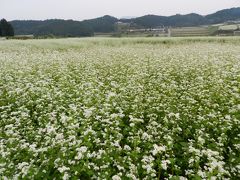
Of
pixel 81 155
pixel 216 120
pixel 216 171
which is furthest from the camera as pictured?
pixel 216 120

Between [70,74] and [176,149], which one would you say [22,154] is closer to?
[176,149]

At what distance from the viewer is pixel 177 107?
892cm

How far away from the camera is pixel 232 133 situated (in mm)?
7605

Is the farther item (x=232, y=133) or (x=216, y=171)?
(x=232, y=133)

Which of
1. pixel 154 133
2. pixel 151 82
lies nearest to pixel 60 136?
pixel 154 133

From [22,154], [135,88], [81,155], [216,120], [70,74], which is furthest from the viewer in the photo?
[70,74]

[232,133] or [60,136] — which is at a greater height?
[60,136]

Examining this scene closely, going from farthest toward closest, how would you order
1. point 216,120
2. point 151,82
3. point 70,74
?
1. point 70,74
2. point 151,82
3. point 216,120

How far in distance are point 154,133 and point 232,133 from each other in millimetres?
2024

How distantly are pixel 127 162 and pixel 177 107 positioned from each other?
376cm

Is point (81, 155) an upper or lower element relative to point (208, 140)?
upper

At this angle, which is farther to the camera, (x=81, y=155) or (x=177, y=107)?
(x=177, y=107)

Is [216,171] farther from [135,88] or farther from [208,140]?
[135,88]

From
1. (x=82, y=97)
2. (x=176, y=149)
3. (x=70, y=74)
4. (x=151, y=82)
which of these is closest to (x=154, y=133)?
(x=176, y=149)
